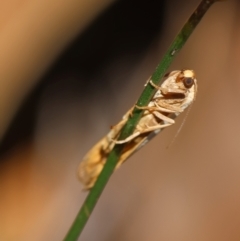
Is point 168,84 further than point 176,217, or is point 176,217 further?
point 176,217

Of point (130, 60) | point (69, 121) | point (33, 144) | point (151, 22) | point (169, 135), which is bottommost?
point (33, 144)

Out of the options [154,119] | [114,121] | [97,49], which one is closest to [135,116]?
[154,119]

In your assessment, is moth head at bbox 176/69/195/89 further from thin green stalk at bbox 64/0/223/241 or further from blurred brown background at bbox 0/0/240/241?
blurred brown background at bbox 0/0/240/241

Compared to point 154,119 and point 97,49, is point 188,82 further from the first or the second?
point 97,49

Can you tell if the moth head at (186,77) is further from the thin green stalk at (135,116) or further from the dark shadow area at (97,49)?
the dark shadow area at (97,49)

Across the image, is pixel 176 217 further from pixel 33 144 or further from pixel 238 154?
pixel 33 144

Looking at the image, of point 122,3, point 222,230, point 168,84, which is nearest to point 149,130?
point 168,84
